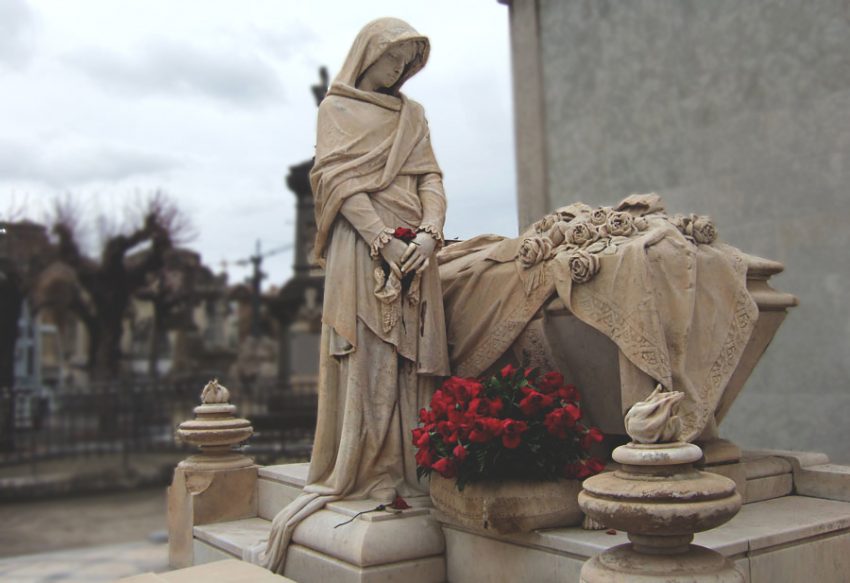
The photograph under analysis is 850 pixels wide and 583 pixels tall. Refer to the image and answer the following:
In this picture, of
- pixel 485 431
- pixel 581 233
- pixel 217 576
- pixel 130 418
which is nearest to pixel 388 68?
pixel 581 233

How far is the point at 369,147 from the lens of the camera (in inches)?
158

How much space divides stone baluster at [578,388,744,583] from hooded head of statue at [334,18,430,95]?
7.77ft

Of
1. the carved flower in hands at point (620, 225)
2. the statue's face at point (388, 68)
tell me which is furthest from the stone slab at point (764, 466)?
the statue's face at point (388, 68)

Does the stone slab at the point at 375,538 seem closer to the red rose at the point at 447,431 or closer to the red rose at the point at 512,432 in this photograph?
the red rose at the point at 447,431

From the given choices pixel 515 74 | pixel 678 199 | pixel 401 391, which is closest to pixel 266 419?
pixel 515 74

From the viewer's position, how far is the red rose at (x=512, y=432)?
10.3 ft

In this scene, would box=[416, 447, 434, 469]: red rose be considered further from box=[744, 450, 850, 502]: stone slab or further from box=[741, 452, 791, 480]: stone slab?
box=[744, 450, 850, 502]: stone slab

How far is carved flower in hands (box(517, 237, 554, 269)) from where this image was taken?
391 cm

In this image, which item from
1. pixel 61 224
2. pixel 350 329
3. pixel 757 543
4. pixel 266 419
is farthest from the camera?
pixel 61 224

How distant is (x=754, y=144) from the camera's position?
23.2ft

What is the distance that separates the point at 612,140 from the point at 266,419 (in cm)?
740

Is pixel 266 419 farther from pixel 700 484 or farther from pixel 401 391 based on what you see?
pixel 700 484

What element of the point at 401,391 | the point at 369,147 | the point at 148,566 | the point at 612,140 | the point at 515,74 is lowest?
the point at 148,566

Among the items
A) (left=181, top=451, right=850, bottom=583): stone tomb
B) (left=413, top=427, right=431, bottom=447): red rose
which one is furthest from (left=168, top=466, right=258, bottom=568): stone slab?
(left=413, top=427, right=431, bottom=447): red rose
